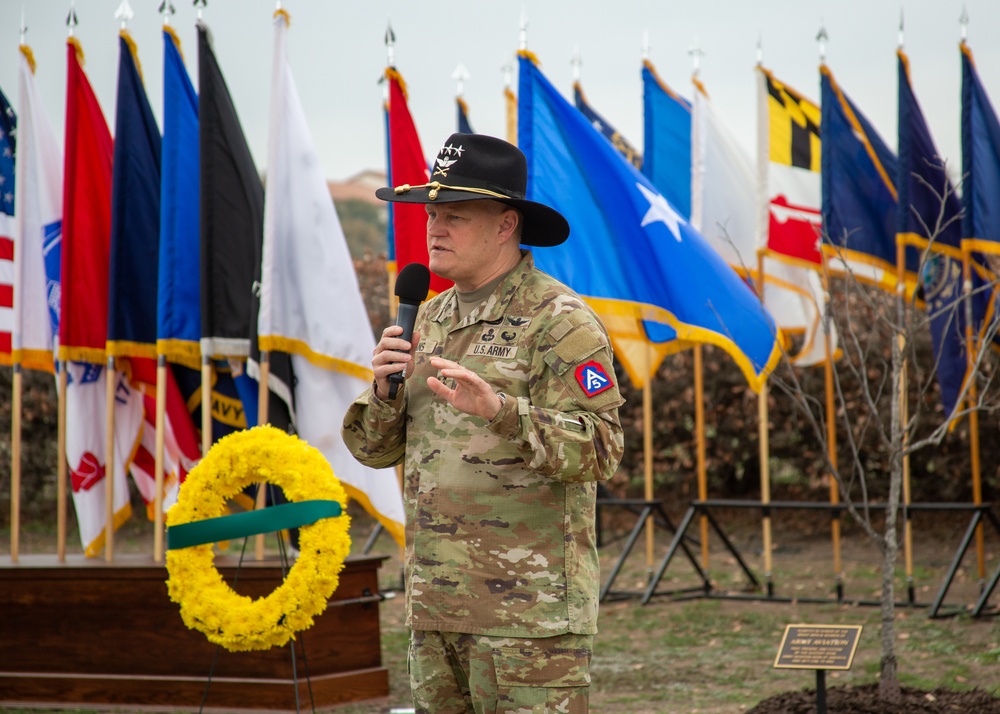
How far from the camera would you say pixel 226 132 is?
6090 millimetres

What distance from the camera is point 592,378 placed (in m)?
2.60

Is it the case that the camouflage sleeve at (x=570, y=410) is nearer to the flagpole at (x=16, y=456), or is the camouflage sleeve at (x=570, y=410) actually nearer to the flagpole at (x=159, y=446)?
the flagpole at (x=159, y=446)

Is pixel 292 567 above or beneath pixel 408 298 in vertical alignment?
beneath

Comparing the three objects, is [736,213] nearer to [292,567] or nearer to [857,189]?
[857,189]

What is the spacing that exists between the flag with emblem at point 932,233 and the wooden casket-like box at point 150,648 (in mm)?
4370

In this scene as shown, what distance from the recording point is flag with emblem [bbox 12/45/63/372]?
6.49 m

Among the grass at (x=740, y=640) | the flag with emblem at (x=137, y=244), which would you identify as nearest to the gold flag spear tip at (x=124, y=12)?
the flag with emblem at (x=137, y=244)

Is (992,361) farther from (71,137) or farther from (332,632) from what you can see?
(71,137)

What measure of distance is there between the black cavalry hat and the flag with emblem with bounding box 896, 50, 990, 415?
5.41 metres

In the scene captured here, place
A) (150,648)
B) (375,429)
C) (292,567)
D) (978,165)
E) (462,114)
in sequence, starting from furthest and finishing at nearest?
(462,114)
(978,165)
(150,648)
(292,567)
(375,429)

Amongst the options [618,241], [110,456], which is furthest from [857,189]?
[110,456]

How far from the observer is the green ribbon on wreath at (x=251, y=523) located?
12.8ft

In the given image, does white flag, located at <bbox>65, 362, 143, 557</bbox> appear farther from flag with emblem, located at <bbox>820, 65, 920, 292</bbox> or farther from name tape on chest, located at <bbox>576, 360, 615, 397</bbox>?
flag with emblem, located at <bbox>820, 65, 920, 292</bbox>

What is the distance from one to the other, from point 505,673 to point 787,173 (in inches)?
262
